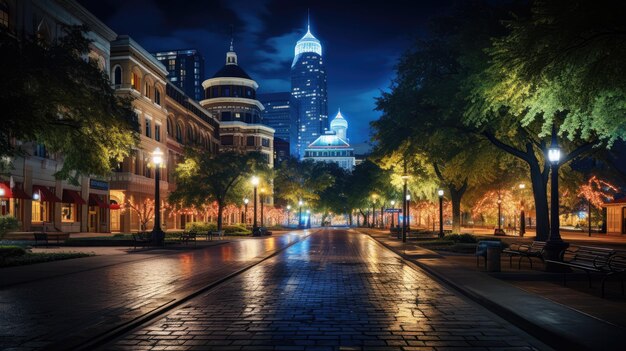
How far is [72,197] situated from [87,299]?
137ft

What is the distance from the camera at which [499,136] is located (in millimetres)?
25453

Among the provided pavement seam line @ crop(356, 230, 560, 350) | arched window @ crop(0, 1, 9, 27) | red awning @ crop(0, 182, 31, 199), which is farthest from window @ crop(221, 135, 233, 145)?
pavement seam line @ crop(356, 230, 560, 350)

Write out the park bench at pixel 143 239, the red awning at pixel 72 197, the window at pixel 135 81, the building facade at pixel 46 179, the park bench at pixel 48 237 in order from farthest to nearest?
the window at pixel 135 81 < the red awning at pixel 72 197 < the building facade at pixel 46 179 < the park bench at pixel 48 237 < the park bench at pixel 143 239

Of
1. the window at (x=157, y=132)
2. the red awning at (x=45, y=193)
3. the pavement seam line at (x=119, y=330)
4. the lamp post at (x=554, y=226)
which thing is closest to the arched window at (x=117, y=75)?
the window at (x=157, y=132)

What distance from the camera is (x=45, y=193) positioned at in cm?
4441

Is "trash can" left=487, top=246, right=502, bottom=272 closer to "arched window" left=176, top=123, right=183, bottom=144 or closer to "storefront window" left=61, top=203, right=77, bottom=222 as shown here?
"storefront window" left=61, top=203, right=77, bottom=222

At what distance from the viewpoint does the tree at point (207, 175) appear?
169ft

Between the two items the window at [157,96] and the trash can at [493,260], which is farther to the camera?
Answer: the window at [157,96]

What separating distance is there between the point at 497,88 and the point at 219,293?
34.3 ft

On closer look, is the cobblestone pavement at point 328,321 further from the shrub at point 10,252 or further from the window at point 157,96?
the window at point 157,96

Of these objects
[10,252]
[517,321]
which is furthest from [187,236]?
[517,321]

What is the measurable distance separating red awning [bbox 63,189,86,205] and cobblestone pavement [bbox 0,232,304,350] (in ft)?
105

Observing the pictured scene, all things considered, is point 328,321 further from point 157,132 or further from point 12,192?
point 157,132

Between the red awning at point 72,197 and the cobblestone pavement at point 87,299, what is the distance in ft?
105
